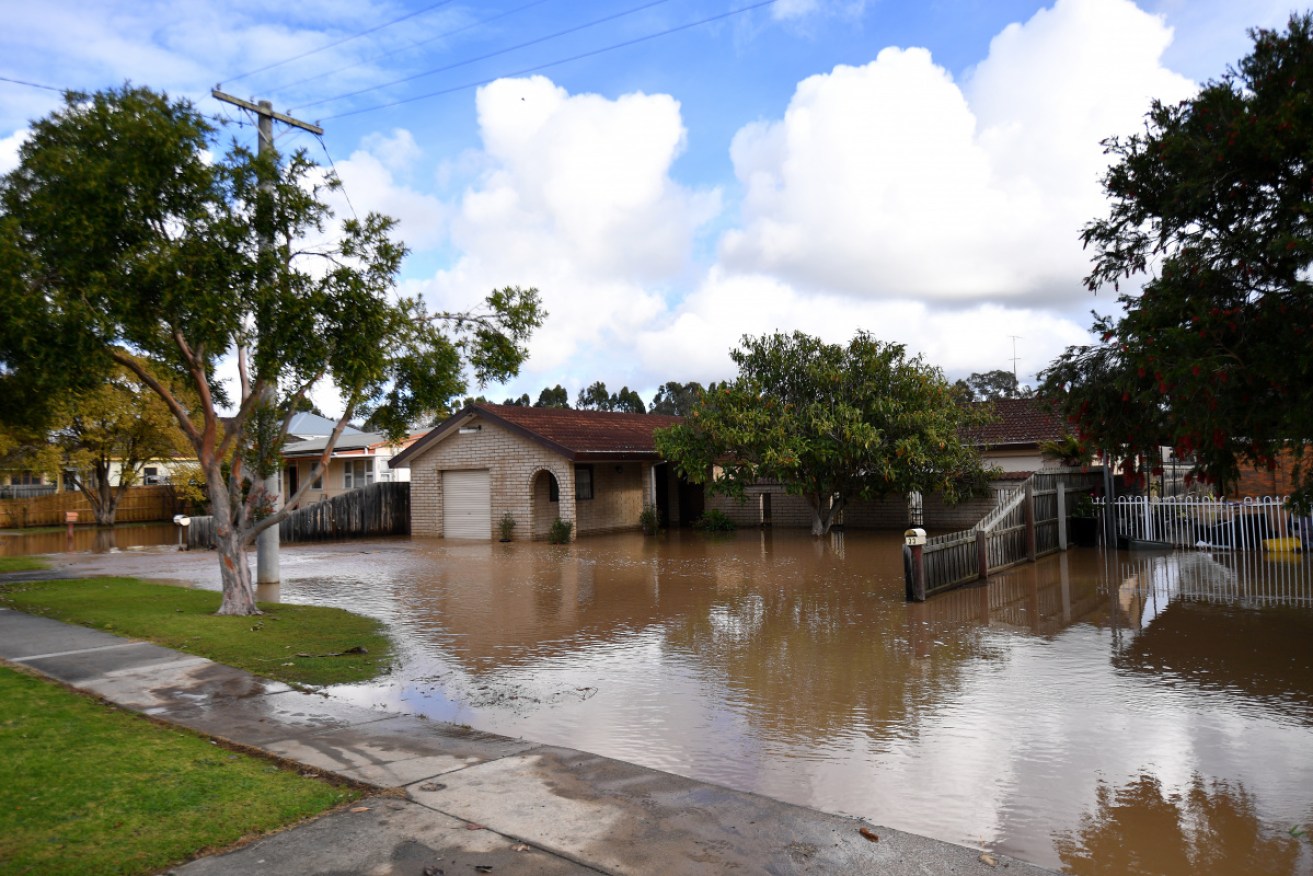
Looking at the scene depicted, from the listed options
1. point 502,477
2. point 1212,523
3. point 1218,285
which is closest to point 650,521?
point 502,477

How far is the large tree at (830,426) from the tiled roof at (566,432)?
11.4 feet

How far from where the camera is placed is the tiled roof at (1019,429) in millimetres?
26797

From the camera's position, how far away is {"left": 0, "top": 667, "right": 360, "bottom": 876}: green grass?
16.2 feet

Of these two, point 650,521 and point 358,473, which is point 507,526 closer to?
point 650,521

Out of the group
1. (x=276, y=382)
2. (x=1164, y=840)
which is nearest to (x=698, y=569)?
(x=276, y=382)

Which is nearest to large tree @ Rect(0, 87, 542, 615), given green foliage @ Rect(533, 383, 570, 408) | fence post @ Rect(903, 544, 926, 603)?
fence post @ Rect(903, 544, 926, 603)

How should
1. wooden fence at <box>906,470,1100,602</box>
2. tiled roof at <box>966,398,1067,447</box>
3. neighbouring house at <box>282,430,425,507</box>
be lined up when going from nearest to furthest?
wooden fence at <box>906,470,1100,602</box>, tiled roof at <box>966,398,1067,447</box>, neighbouring house at <box>282,430,425,507</box>

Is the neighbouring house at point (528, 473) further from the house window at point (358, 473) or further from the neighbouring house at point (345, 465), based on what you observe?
the house window at point (358, 473)

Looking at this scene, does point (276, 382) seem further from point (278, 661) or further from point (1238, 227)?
point (1238, 227)

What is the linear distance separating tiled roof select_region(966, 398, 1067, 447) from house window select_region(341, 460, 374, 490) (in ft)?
84.2

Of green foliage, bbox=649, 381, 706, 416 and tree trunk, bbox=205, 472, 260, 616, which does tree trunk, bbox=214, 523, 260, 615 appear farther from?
green foliage, bbox=649, 381, 706, 416

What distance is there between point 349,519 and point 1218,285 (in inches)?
1081

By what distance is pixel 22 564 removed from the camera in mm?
21766

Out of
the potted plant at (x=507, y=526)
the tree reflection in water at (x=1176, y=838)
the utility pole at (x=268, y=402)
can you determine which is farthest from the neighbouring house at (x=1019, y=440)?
the tree reflection in water at (x=1176, y=838)
